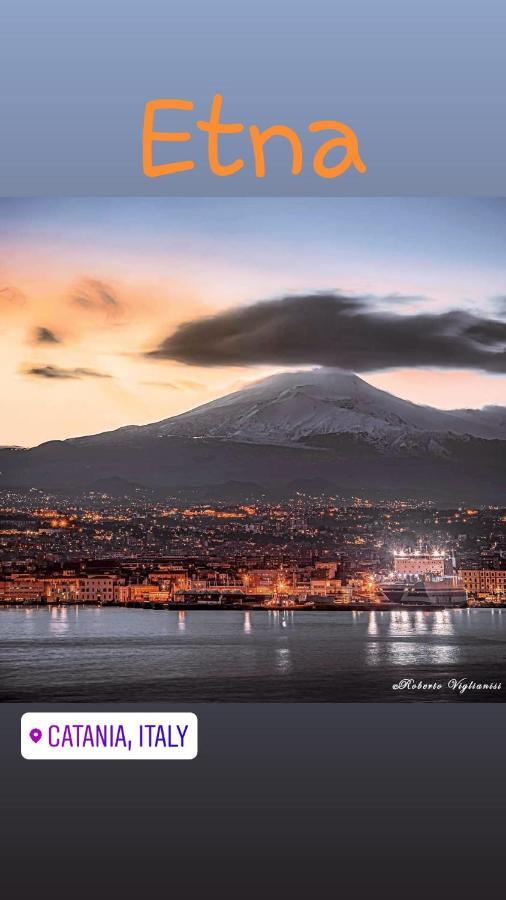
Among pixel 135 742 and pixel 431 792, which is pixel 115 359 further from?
pixel 431 792

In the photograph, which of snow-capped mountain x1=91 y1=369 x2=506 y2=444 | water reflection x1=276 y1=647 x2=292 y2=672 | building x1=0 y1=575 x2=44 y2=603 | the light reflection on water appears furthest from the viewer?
building x1=0 y1=575 x2=44 y2=603

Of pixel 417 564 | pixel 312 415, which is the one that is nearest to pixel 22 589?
pixel 312 415

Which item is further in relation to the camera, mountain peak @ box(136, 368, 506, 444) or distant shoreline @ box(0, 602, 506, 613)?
distant shoreline @ box(0, 602, 506, 613)

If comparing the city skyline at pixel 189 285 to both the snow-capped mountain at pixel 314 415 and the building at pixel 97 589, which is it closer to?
the snow-capped mountain at pixel 314 415

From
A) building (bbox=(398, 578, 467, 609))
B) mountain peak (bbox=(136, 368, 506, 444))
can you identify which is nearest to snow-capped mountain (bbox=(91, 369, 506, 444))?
mountain peak (bbox=(136, 368, 506, 444))

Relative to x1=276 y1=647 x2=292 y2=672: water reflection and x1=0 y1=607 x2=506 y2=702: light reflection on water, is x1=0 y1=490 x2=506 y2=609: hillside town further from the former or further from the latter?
x1=276 y1=647 x2=292 y2=672: water reflection

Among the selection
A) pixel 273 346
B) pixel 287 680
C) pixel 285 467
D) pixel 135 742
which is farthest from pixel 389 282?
pixel 135 742
